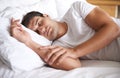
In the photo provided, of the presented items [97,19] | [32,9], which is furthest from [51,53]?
[32,9]

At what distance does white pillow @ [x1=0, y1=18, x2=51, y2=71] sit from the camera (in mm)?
1055

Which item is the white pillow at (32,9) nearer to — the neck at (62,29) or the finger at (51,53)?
the neck at (62,29)

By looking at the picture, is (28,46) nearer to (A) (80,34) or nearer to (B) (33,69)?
(B) (33,69)

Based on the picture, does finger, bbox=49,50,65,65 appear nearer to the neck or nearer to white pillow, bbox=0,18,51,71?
white pillow, bbox=0,18,51,71

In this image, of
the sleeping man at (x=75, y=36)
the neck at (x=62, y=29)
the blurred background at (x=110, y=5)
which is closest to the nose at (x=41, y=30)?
the sleeping man at (x=75, y=36)

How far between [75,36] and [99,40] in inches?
7.2

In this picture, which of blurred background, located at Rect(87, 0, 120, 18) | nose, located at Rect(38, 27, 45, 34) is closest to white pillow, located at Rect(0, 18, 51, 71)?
nose, located at Rect(38, 27, 45, 34)

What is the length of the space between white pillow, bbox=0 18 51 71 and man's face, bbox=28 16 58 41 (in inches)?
8.3

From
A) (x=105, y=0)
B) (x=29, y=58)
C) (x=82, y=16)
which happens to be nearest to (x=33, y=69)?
(x=29, y=58)

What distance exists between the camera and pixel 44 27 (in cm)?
133

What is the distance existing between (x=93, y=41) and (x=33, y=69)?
36 cm

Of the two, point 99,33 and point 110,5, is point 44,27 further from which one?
point 110,5

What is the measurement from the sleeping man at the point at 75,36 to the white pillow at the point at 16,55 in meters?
0.05

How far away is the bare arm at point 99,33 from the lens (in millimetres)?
1197
